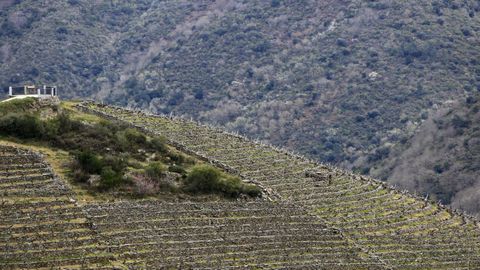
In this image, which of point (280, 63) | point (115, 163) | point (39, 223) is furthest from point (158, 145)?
point (280, 63)

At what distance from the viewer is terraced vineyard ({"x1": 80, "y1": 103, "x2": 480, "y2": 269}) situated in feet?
280

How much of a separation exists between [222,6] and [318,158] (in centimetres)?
5071

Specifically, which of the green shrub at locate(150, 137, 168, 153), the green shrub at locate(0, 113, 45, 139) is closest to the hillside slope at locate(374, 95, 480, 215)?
the green shrub at locate(150, 137, 168, 153)

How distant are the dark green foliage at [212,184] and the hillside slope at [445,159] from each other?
39136mm

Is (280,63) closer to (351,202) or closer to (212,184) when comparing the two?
(351,202)

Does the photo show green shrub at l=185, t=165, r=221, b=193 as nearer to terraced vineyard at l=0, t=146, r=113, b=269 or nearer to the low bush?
the low bush

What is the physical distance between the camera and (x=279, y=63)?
17050 centimetres

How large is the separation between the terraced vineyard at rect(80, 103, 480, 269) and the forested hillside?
4149 centimetres

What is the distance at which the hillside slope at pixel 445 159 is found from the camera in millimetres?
128750

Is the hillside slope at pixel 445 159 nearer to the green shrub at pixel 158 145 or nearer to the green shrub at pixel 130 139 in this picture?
the green shrub at pixel 158 145

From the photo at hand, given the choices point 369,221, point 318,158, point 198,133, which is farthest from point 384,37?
point 369,221

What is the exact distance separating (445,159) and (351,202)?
4499cm

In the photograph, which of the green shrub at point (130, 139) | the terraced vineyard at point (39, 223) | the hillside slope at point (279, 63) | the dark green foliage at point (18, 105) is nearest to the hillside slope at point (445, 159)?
the hillside slope at point (279, 63)

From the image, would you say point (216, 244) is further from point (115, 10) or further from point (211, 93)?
point (115, 10)
